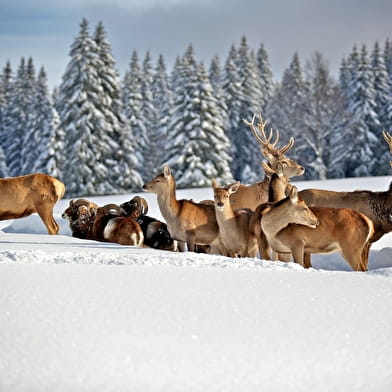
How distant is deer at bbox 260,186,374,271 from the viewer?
853cm

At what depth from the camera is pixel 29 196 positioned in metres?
11.7

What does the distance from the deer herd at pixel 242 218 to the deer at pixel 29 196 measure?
2 centimetres

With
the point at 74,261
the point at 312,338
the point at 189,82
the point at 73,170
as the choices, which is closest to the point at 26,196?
the point at 74,261

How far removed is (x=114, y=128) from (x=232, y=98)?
1455cm

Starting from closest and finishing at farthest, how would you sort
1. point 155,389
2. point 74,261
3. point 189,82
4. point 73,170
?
point 155,389
point 74,261
point 73,170
point 189,82

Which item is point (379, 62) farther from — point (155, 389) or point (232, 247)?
point (155, 389)

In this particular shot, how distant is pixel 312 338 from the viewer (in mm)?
4031

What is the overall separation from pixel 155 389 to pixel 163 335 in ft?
2.22

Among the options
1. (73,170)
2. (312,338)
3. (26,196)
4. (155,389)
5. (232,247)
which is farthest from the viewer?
(73,170)

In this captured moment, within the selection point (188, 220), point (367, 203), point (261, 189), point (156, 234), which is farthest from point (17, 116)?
point (367, 203)

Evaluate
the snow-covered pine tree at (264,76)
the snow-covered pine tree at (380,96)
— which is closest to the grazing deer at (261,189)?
the snow-covered pine tree at (380,96)

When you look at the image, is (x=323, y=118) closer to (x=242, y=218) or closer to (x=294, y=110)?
(x=294, y=110)

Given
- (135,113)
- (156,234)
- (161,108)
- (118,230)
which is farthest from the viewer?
(161,108)

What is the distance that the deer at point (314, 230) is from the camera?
853 cm
